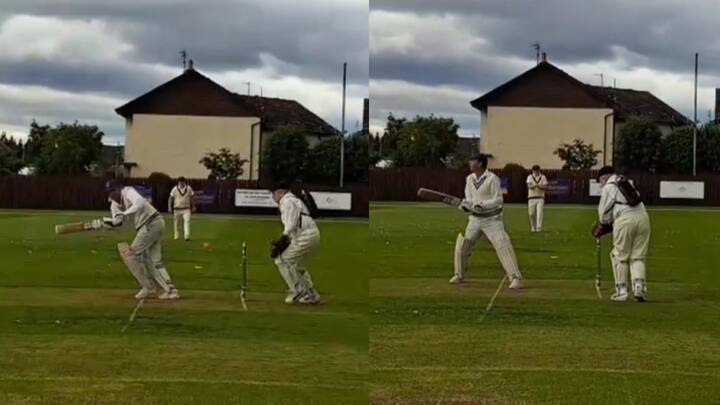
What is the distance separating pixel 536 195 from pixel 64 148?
3265 millimetres

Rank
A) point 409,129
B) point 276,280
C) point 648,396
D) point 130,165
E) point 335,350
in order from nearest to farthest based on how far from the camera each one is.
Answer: point 648,396 < point 409,129 < point 335,350 < point 130,165 < point 276,280

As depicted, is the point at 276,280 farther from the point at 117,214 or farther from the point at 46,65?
the point at 46,65

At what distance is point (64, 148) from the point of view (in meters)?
7.39

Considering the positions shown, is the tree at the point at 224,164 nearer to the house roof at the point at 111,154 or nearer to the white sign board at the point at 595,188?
the house roof at the point at 111,154

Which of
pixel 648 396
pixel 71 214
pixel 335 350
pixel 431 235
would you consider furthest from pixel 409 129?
pixel 71 214

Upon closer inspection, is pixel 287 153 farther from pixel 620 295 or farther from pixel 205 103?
pixel 620 295

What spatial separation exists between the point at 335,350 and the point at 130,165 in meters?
1.93

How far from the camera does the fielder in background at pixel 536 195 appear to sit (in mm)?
6691

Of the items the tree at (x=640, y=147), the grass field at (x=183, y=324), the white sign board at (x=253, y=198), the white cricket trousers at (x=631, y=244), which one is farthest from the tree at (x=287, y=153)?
the white cricket trousers at (x=631, y=244)

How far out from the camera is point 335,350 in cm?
691

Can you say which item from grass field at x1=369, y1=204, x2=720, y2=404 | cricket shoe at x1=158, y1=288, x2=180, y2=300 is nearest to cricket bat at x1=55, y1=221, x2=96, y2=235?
cricket shoe at x1=158, y1=288, x2=180, y2=300

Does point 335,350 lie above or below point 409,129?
below

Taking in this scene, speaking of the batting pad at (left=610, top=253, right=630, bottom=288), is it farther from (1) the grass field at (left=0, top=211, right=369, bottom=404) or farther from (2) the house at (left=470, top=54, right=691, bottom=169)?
(1) the grass field at (left=0, top=211, right=369, bottom=404)

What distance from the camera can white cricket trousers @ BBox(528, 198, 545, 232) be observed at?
6.94 m
